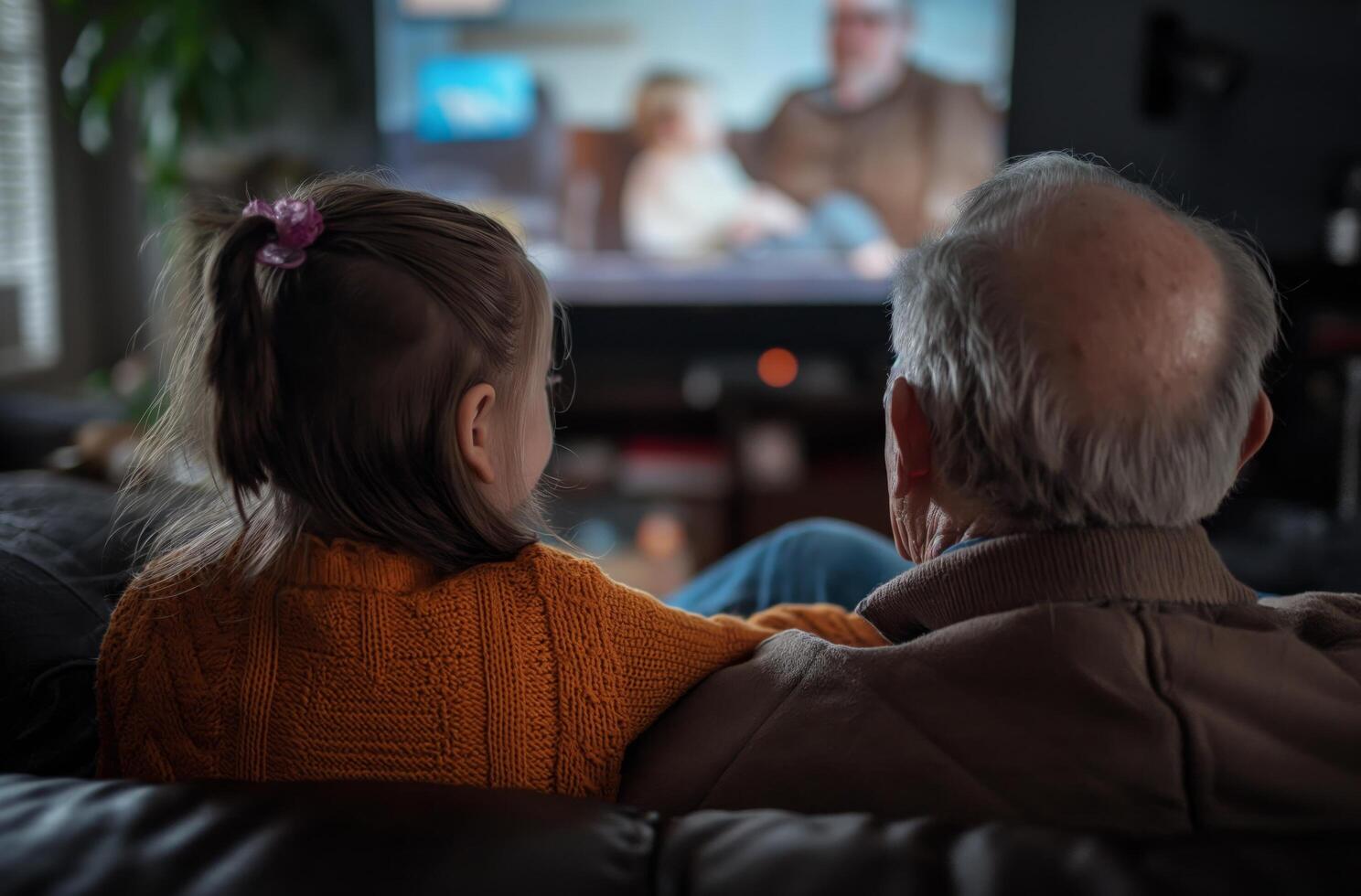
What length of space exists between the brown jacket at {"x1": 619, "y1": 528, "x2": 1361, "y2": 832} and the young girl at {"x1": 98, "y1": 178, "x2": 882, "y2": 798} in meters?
0.10

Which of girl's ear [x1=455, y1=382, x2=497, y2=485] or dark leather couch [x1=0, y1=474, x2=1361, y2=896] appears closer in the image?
dark leather couch [x1=0, y1=474, x2=1361, y2=896]

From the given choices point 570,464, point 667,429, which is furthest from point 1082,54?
point 570,464

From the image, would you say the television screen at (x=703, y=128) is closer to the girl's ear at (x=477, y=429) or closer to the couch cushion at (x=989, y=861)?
the girl's ear at (x=477, y=429)

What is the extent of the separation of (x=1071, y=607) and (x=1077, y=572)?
0.15 feet

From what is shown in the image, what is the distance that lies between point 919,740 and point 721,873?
0.70 feet

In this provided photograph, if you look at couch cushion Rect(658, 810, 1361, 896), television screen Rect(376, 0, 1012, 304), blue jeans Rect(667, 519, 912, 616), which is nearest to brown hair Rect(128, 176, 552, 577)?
couch cushion Rect(658, 810, 1361, 896)

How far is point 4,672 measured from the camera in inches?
34.7

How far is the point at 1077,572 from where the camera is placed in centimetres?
74

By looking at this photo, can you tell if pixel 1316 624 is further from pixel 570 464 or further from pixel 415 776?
pixel 570 464

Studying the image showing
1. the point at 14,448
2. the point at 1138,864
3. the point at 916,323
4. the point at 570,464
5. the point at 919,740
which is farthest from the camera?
the point at 570,464

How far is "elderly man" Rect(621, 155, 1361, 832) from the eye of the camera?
0.67 metres

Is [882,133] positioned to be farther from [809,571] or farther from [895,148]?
[809,571]

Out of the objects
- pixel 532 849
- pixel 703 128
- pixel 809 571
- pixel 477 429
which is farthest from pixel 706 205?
pixel 532 849

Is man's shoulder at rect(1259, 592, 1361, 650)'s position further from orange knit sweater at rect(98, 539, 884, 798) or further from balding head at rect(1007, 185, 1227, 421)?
orange knit sweater at rect(98, 539, 884, 798)
